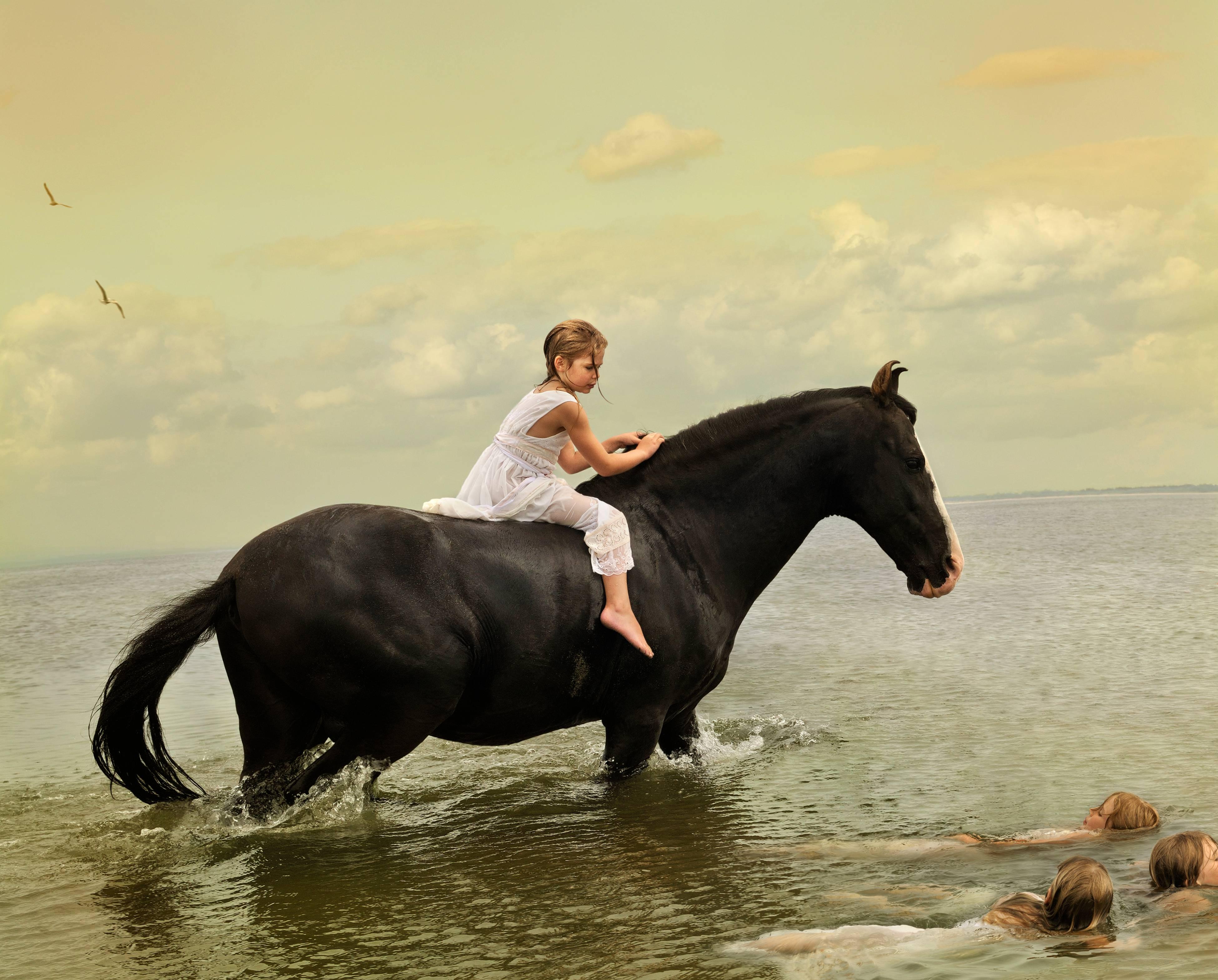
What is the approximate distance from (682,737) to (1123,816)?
86.0 inches

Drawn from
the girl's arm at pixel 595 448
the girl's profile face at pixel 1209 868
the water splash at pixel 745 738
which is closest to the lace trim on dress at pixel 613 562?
the girl's arm at pixel 595 448

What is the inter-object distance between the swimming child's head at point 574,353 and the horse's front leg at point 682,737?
73.9 inches

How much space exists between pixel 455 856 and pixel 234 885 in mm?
919

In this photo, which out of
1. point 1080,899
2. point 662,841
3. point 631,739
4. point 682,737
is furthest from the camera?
point 682,737

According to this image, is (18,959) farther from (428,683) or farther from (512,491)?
(512,491)

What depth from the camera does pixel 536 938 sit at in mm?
3855

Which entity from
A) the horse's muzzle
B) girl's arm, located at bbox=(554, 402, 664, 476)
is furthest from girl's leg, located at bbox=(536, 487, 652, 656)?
the horse's muzzle

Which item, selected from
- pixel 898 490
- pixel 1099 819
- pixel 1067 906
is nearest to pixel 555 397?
pixel 898 490

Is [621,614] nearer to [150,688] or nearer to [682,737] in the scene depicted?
[682,737]

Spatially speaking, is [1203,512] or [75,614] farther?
[1203,512]

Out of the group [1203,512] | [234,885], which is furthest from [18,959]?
[1203,512]

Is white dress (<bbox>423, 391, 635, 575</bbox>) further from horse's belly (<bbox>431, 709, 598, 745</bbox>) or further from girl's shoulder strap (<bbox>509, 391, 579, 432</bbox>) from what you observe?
horse's belly (<bbox>431, 709, 598, 745</bbox>)

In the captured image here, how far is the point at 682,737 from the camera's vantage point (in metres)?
6.03

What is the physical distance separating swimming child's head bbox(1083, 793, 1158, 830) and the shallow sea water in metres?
0.12
